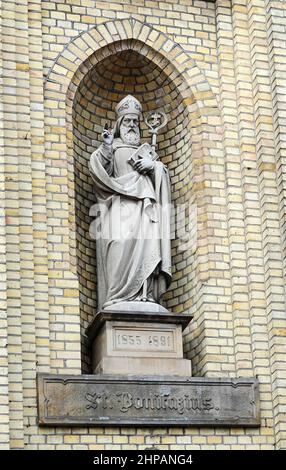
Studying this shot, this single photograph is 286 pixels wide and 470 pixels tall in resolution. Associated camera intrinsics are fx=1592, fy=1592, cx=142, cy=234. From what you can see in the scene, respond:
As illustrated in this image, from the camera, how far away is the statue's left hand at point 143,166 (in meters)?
17.0

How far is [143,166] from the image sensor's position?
17047mm

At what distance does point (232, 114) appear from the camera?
1764 cm

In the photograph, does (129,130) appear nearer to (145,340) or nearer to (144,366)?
(145,340)

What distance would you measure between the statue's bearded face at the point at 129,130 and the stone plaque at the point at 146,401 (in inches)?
113

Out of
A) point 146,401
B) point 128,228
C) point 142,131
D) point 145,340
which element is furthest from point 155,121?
point 146,401

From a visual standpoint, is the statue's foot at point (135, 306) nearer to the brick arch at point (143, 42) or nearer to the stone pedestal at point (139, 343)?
the stone pedestal at point (139, 343)

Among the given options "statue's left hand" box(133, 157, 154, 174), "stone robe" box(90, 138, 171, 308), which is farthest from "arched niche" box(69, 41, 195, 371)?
"statue's left hand" box(133, 157, 154, 174)

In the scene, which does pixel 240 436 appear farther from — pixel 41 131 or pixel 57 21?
pixel 57 21

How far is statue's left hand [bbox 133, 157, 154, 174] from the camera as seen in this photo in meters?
17.0

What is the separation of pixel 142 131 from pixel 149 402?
3.65 meters

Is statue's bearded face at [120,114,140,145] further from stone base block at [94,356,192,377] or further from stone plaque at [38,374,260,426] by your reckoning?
stone plaque at [38,374,260,426]

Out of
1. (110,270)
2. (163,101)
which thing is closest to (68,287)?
(110,270)

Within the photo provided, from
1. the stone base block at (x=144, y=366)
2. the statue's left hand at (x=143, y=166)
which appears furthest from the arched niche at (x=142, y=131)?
the stone base block at (x=144, y=366)

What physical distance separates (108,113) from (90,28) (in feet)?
3.42
